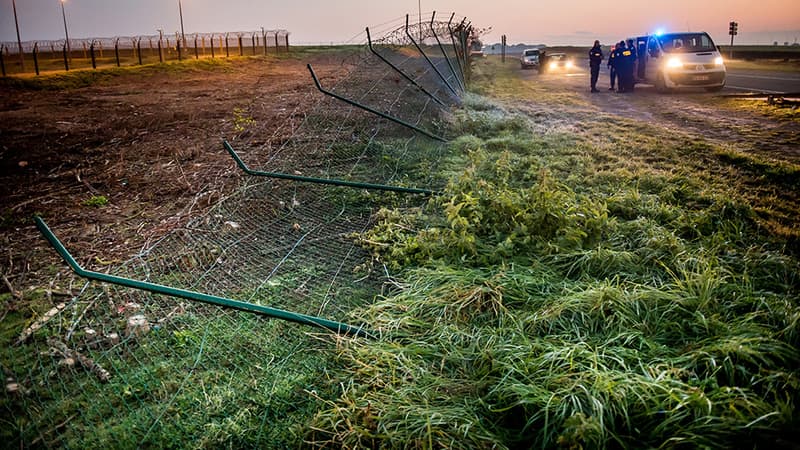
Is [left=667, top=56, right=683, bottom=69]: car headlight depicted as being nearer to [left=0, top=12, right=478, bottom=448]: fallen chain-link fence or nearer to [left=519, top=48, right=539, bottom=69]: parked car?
[left=0, top=12, right=478, bottom=448]: fallen chain-link fence

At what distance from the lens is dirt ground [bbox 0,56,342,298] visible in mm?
4809

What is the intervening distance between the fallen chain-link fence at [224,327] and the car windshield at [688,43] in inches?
476

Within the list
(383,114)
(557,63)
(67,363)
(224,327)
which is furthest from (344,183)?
(557,63)

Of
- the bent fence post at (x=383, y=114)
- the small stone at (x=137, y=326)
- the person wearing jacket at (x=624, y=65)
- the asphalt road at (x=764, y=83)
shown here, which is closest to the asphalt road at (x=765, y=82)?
the asphalt road at (x=764, y=83)

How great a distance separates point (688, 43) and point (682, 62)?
43.6 inches

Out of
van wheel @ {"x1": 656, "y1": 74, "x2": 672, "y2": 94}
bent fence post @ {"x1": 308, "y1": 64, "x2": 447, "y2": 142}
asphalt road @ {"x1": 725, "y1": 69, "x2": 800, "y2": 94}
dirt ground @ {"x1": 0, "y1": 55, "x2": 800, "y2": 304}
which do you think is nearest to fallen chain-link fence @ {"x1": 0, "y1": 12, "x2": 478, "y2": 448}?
dirt ground @ {"x1": 0, "y1": 55, "x2": 800, "y2": 304}

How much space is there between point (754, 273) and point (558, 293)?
1417mm

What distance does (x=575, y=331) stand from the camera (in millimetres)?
2686

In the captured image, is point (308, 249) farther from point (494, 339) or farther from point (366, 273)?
point (494, 339)

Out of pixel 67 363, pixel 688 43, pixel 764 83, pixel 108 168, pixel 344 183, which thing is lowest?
pixel 67 363

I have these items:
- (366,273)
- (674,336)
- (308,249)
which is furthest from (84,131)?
(674,336)

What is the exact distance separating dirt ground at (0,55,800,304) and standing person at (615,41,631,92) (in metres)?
0.61

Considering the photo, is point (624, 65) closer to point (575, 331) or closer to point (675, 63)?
point (675, 63)

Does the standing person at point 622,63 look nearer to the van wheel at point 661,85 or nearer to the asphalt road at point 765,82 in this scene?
the van wheel at point 661,85
